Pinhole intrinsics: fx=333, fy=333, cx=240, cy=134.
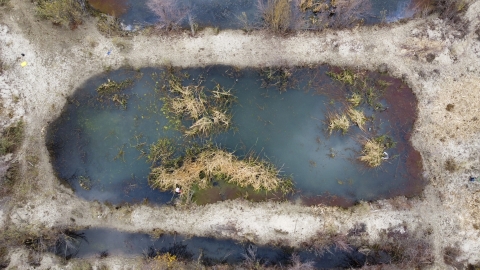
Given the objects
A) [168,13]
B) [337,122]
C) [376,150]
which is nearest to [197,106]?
[168,13]

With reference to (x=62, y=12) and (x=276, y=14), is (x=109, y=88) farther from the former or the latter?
(x=276, y=14)

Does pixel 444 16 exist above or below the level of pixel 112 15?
above

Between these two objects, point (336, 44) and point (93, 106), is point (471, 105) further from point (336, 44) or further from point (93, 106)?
point (93, 106)

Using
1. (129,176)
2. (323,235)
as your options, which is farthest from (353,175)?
(129,176)

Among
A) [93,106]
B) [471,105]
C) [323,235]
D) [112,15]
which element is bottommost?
[323,235]

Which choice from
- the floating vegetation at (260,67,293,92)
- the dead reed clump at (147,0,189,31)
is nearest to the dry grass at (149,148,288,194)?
the floating vegetation at (260,67,293,92)
